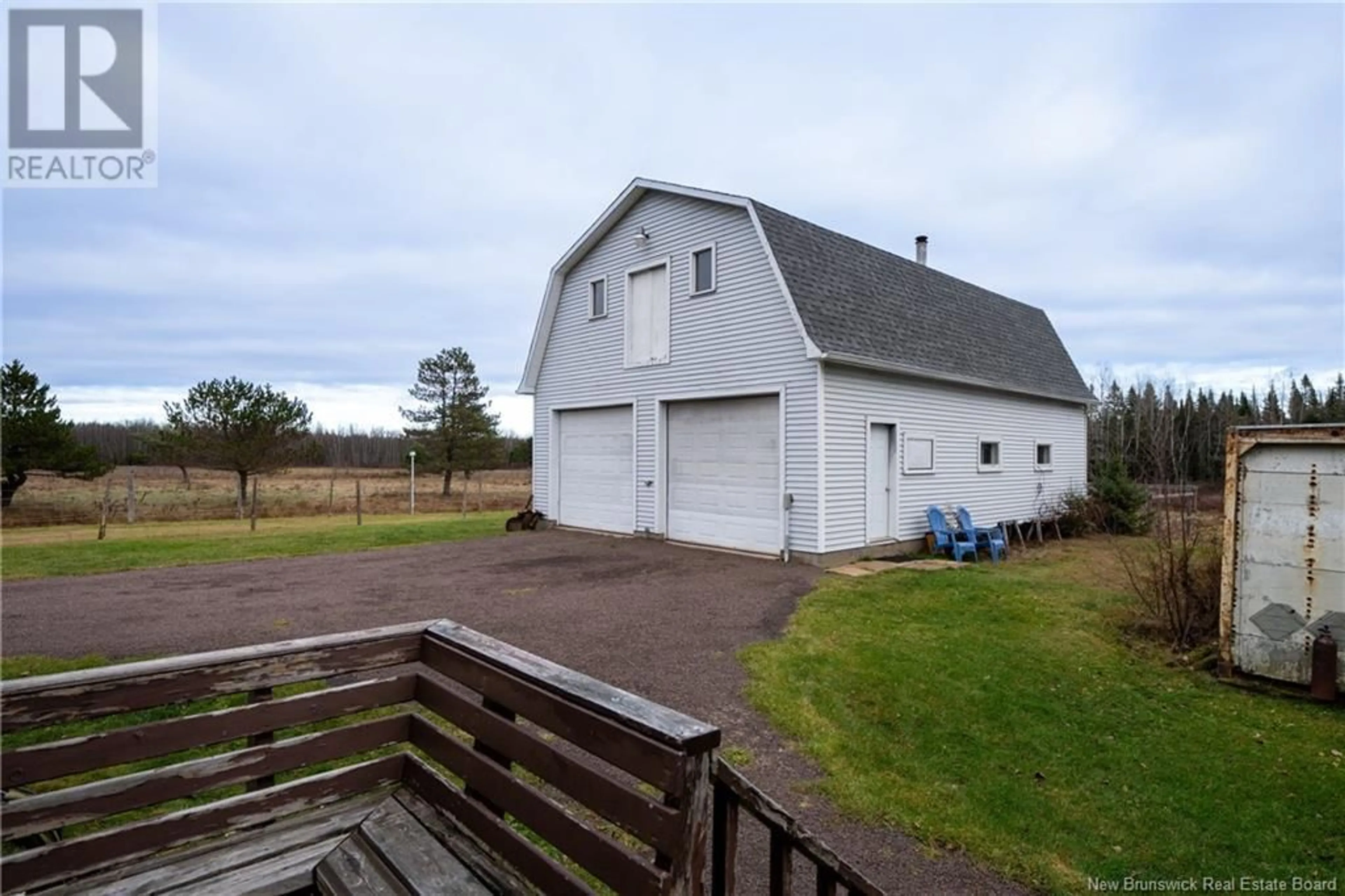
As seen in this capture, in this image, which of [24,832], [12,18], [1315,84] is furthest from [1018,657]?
[1315,84]

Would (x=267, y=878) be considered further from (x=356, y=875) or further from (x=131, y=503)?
(x=131, y=503)

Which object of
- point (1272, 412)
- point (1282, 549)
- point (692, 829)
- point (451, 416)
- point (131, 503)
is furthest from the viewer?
point (451, 416)

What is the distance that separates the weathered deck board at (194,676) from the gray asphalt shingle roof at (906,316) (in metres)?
8.31

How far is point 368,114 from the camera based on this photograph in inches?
436

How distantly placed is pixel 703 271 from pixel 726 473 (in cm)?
371

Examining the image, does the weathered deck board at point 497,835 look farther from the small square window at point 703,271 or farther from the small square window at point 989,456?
the small square window at point 989,456

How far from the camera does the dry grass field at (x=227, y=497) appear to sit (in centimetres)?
2164

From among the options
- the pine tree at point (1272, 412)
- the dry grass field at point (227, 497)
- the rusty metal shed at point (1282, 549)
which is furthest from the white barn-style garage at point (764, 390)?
the pine tree at point (1272, 412)

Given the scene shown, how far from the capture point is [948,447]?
12.7 meters

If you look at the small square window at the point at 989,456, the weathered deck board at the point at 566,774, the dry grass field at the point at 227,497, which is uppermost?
the small square window at the point at 989,456

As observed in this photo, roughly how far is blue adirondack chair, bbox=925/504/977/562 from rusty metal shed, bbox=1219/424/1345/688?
585 cm

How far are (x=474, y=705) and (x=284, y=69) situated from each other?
10229 millimetres

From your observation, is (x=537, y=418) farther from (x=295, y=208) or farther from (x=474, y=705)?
(x=474, y=705)

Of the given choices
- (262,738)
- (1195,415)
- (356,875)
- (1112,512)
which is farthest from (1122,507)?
(262,738)
